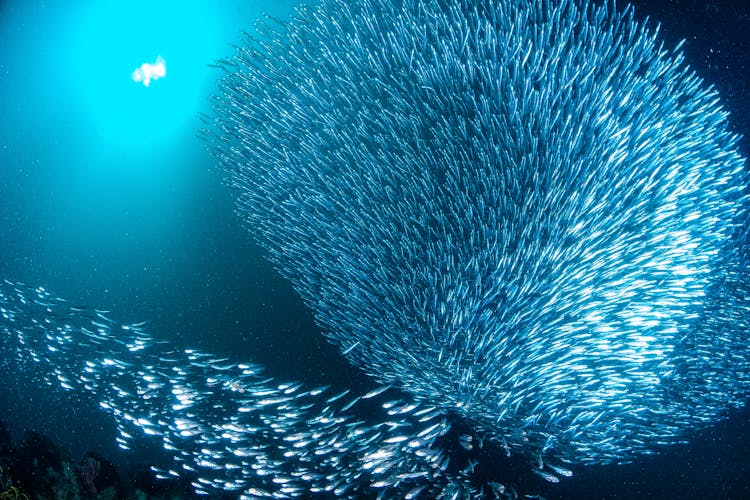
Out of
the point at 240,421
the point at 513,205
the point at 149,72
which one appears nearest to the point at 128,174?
the point at 149,72

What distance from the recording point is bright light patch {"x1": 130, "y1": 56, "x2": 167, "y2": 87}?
812cm

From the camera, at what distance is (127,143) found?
909 centimetres

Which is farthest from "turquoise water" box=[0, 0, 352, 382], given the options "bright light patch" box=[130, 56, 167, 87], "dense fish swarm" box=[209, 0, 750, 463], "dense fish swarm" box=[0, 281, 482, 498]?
"dense fish swarm" box=[209, 0, 750, 463]

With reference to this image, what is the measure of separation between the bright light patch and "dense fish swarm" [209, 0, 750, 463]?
10.9ft

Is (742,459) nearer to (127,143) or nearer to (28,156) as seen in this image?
(127,143)

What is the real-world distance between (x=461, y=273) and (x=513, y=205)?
924 mm

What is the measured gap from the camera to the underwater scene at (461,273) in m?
4.55

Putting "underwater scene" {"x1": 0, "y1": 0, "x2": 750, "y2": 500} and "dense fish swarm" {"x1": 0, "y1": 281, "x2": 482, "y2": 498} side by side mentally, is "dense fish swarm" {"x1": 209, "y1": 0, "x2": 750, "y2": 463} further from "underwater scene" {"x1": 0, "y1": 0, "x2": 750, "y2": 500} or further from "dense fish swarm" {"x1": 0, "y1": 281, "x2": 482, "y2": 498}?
"dense fish swarm" {"x1": 0, "y1": 281, "x2": 482, "y2": 498}

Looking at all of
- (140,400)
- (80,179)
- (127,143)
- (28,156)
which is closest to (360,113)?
(140,400)

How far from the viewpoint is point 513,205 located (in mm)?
4688

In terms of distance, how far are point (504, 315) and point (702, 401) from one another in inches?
164

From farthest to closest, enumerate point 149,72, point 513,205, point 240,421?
point 149,72
point 240,421
point 513,205

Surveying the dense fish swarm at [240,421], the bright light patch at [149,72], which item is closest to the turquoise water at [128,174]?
the bright light patch at [149,72]

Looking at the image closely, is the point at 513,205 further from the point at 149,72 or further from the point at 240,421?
the point at 149,72
